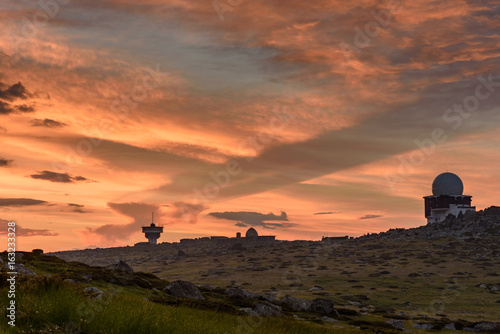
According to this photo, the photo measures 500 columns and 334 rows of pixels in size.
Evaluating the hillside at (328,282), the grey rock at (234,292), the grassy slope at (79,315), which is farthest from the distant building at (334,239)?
the grassy slope at (79,315)

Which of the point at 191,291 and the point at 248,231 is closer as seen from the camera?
the point at 191,291

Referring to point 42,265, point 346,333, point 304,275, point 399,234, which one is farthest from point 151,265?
point 346,333

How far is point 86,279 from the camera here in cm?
3616

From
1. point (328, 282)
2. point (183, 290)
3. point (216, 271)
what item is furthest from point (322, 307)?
point (216, 271)

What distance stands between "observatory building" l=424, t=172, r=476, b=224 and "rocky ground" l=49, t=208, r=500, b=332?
184 inches

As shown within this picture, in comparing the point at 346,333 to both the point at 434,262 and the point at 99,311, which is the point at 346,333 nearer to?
the point at 99,311

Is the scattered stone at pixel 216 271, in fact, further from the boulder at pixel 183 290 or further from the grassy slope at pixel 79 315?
the grassy slope at pixel 79 315

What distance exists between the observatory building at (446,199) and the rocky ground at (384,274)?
15.3ft

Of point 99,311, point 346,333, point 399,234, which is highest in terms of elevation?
point 399,234

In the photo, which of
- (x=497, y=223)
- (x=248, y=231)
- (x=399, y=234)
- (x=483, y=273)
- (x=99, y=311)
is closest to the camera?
(x=99, y=311)

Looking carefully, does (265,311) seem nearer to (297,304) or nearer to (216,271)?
(297,304)

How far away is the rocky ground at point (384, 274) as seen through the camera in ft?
181

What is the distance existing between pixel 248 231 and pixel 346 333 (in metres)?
163

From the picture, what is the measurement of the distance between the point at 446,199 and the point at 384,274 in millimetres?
63100
